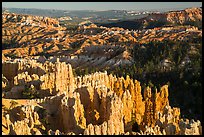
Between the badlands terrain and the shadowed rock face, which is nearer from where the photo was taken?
the shadowed rock face

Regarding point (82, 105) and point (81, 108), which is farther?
point (82, 105)

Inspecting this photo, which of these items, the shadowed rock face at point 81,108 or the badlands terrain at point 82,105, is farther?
the badlands terrain at point 82,105

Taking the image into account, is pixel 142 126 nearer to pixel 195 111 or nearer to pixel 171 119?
pixel 171 119

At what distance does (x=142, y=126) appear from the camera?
42125 millimetres

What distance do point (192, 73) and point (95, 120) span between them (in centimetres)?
4338

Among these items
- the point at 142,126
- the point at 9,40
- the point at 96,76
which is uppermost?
the point at 96,76

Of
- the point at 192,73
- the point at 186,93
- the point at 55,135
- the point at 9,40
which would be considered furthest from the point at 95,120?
the point at 9,40

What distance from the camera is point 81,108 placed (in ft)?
126

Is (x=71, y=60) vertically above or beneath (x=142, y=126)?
beneath

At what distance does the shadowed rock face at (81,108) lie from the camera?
3173 centimetres

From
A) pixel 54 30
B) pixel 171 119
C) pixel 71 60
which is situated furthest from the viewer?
pixel 54 30

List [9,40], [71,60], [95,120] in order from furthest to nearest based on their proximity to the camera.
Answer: [9,40]
[71,60]
[95,120]

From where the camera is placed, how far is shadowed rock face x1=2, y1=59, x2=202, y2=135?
31734mm

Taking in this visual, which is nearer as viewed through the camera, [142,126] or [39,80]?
[142,126]
